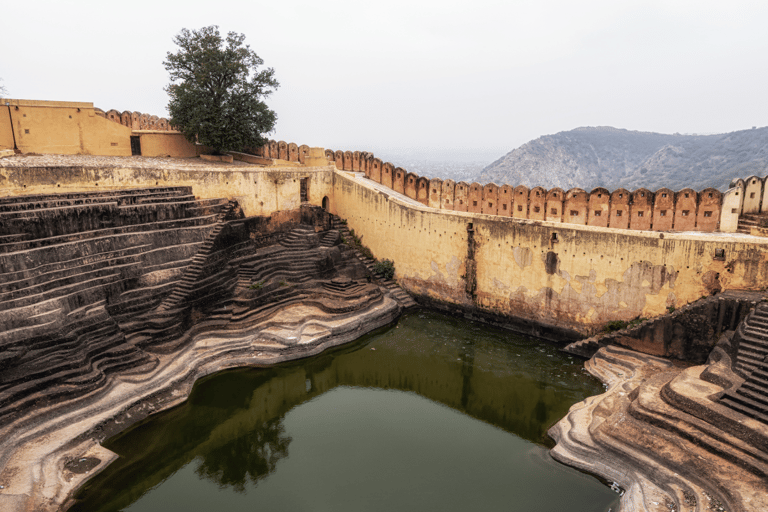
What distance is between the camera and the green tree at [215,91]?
13.2 metres

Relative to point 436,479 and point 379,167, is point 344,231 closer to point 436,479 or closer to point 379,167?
point 379,167

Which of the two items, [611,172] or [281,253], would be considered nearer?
[281,253]

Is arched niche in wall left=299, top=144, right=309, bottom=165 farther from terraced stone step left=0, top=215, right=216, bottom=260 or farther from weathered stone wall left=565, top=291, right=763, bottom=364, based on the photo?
weathered stone wall left=565, top=291, right=763, bottom=364

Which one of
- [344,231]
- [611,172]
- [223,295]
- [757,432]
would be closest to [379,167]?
[344,231]

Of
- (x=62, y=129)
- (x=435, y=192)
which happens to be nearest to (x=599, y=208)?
(x=435, y=192)

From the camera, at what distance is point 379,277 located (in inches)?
540

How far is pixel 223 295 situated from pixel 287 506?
5.84m

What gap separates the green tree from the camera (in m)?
13.2

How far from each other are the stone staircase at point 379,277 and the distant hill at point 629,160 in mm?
35018

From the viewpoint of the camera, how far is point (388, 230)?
1355 centimetres

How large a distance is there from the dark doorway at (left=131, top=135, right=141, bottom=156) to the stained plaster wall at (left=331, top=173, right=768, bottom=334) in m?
6.03

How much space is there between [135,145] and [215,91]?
2767 mm

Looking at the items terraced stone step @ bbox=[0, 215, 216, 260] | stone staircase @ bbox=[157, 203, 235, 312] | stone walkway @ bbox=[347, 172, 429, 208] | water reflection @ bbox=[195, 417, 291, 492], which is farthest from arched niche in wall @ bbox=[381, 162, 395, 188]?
water reflection @ bbox=[195, 417, 291, 492]

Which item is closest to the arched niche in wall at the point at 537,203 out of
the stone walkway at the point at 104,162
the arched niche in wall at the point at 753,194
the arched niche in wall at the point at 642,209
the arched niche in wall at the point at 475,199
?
the arched niche in wall at the point at 475,199
